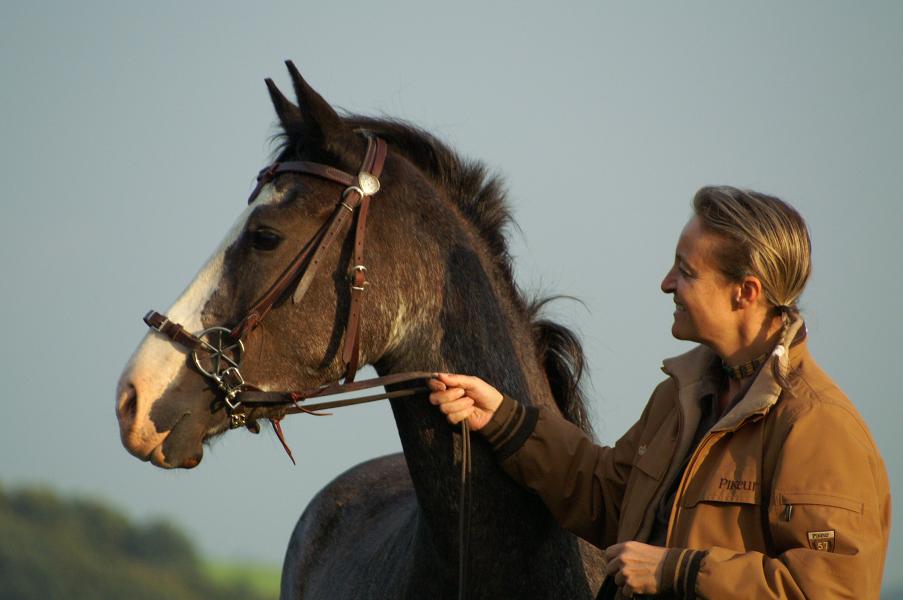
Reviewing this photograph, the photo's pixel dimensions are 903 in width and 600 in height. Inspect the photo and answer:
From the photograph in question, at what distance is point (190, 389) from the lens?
324 centimetres

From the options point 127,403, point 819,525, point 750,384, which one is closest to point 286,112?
point 127,403

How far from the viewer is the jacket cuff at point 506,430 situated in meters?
3.35

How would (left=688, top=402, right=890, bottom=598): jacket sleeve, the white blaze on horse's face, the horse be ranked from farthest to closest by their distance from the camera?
the horse, the white blaze on horse's face, (left=688, top=402, right=890, bottom=598): jacket sleeve

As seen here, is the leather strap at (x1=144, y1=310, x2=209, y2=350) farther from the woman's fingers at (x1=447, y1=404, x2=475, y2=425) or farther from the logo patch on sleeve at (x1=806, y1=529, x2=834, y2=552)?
the logo patch on sleeve at (x1=806, y1=529, x2=834, y2=552)

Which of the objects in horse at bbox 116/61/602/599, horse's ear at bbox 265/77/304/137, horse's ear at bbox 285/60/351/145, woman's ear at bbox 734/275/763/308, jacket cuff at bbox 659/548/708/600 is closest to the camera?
jacket cuff at bbox 659/548/708/600

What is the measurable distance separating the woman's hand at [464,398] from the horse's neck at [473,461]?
0.29 ft

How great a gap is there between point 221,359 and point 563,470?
1141 mm

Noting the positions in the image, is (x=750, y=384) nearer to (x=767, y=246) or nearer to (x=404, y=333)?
(x=767, y=246)

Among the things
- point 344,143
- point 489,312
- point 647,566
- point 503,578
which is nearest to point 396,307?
point 489,312

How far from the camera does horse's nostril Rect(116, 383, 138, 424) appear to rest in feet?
10.4

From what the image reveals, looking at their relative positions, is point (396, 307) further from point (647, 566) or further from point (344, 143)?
point (647, 566)

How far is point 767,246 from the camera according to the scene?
286cm

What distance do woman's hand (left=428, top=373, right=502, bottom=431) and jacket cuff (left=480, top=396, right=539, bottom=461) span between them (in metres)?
0.02

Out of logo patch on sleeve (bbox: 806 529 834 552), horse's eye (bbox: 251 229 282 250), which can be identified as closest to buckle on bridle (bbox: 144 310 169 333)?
horse's eye (bbox: 251 229 282 250)
